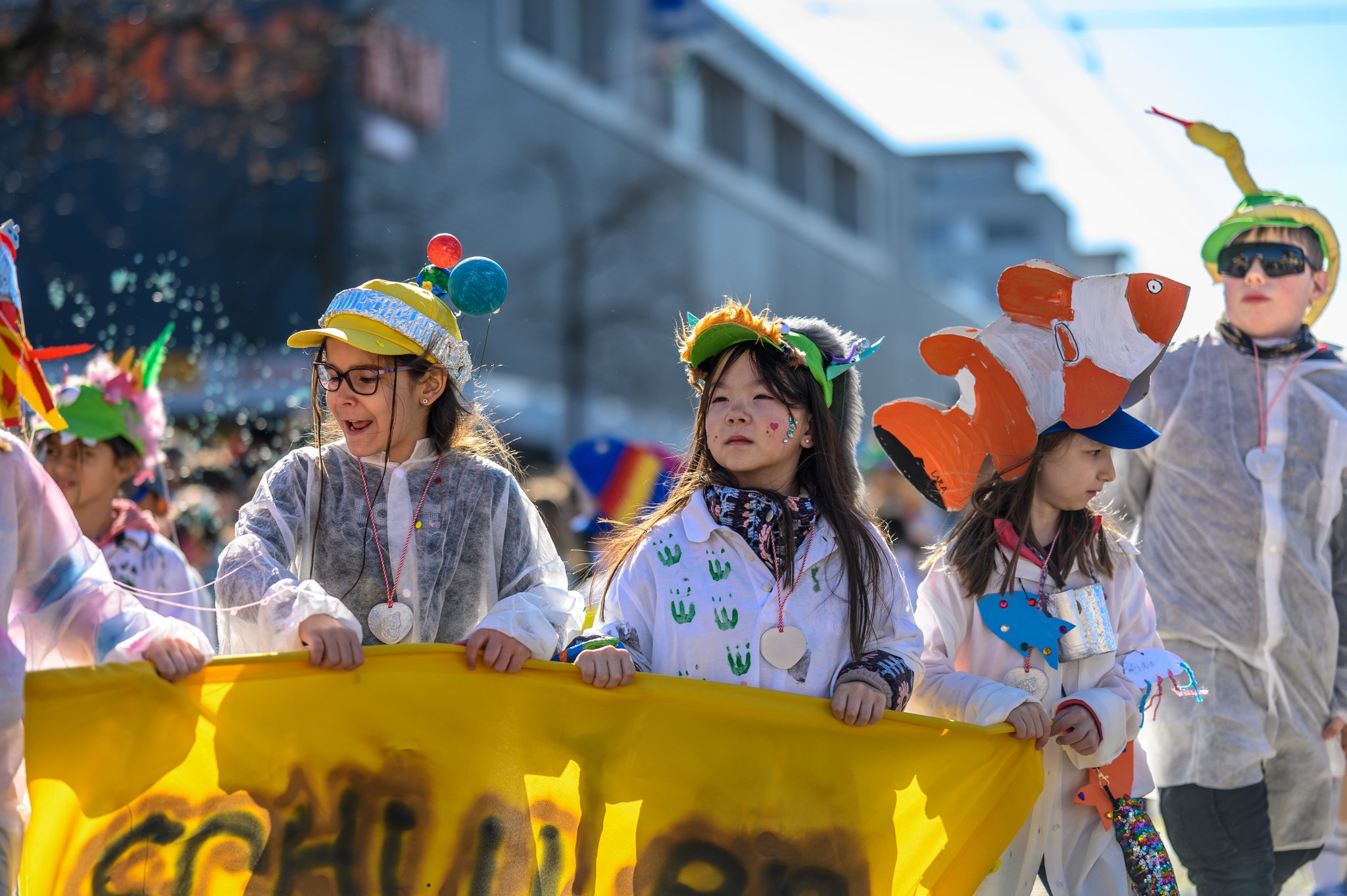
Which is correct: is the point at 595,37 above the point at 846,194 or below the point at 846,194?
above

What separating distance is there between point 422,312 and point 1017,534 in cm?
158

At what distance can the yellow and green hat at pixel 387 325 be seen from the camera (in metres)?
3.41

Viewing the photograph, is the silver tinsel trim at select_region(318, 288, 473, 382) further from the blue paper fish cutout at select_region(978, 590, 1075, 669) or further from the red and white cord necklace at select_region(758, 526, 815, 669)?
the blue paper fish cutout at select_region(978, 590, 1075, 669)

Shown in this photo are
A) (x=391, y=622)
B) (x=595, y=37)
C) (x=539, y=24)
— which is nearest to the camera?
(x=391, y=622)

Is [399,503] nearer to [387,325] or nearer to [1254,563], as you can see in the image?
[387,325]

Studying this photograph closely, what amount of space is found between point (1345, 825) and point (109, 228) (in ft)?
47.5

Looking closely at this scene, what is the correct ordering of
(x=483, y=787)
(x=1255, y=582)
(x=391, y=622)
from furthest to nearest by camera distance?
(x=1255, y=582) → (x=391, y=622) → (x=483, y=787)

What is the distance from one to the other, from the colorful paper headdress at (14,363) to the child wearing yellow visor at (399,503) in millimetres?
520

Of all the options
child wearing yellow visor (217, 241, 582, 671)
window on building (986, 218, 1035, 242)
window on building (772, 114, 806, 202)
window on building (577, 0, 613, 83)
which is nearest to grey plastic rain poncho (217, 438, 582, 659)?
child wearing yellow visor (217, 241, 582, 671)

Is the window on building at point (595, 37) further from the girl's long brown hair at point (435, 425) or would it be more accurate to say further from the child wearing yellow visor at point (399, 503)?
the child wearing yellow visor at point (399, 503)

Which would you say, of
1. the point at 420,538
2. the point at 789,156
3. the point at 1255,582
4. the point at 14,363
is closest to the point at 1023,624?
the point at 1255,582

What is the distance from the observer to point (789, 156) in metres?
33.8

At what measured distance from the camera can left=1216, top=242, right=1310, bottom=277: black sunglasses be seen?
173 inches

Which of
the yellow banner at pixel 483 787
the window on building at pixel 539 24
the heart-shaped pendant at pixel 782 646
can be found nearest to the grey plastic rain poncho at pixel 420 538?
the yellow banner at pixel 483 787
